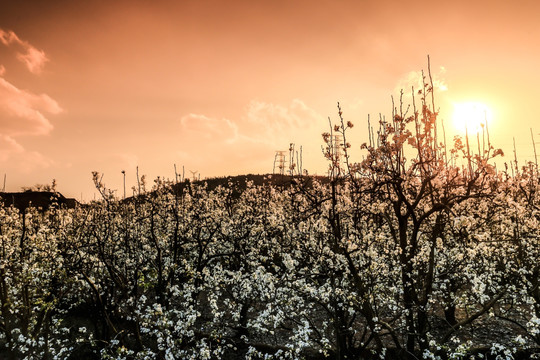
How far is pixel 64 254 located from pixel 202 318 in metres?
10.2

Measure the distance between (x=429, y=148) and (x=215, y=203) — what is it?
25940 mm

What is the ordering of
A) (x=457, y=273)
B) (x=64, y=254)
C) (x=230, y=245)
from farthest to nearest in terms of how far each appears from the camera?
(x=230, y=245) → (x=64, y=254) → (x=457, y=273)

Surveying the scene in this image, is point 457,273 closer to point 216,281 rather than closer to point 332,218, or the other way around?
point 332,218

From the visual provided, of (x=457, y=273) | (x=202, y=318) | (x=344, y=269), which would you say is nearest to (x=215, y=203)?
(x=202, y=318)

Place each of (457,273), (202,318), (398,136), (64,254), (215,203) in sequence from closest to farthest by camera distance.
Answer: (398,136), (457,273), (64,254), (202,318), (215,203)

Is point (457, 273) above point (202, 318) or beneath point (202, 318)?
above

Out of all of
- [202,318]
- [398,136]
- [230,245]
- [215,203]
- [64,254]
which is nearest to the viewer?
[398,136]

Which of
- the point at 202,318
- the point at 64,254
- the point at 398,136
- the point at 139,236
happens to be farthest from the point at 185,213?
the point at 398,136

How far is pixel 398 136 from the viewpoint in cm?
1511

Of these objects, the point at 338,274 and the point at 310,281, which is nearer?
the point at 338,274

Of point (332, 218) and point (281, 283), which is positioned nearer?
point (332, 218)

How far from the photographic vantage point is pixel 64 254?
1936cm

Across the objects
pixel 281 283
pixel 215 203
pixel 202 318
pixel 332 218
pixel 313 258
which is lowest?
pixel 202 318

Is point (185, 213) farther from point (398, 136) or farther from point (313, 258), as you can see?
point (398, 136)
